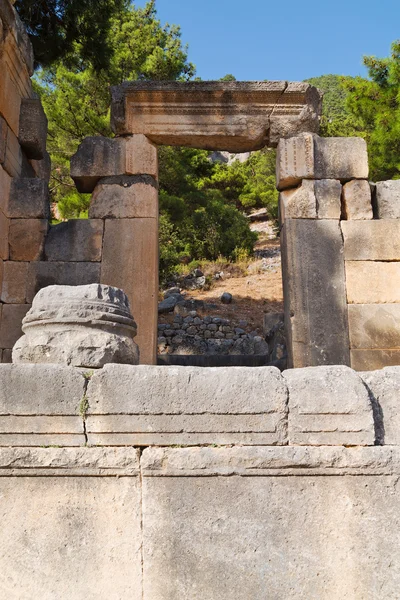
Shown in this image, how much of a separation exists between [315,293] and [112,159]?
303 centimetres

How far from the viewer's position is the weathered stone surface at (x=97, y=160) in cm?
731

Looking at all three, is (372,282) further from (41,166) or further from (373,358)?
(41,166)

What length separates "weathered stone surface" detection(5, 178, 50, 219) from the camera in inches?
280

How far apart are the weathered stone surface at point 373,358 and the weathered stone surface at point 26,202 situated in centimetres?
411

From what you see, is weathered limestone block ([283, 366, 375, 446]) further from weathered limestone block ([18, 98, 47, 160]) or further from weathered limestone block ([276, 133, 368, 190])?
weathered limestone block ([18, 98, 47, 160])

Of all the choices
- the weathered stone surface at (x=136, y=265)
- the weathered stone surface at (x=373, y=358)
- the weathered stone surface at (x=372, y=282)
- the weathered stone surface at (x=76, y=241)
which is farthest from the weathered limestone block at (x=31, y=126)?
the weathered stone surface at (x=373, y=358)

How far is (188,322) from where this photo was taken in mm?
12953

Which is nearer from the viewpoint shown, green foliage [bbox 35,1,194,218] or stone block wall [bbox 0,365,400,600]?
stone block wall [bbox 0,365,400,600]

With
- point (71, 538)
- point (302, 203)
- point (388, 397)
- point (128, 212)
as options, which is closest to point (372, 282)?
point (302, 203)

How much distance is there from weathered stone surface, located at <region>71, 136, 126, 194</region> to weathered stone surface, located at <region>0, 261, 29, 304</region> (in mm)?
1312

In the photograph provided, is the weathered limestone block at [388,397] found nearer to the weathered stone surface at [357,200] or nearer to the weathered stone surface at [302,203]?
the weathered stone surface at [302,203]

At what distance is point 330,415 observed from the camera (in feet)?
9.79

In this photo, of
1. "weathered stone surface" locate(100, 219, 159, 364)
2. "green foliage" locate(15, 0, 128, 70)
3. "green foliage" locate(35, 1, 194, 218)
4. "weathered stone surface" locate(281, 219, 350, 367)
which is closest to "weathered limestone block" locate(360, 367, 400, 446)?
"weathered stone surface" locate(281, 219, 350, 367)

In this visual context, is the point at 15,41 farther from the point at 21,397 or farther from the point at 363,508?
the point at 363,508
